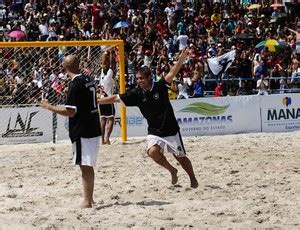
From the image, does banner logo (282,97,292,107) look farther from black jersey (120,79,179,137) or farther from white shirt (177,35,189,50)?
black jersey (120,79,179,137)

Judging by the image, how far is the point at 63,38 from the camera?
78.2 ft

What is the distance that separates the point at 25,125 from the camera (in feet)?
50.4

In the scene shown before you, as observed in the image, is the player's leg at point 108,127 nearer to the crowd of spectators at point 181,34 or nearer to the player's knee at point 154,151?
the crowd of spectators at point 181,34

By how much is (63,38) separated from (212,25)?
572 cm

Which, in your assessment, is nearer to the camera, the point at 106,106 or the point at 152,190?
the point at 152,190

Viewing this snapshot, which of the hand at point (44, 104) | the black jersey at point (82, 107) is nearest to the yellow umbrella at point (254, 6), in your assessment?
the black jersey at point (82, 107)

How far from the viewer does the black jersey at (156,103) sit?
9148 mm

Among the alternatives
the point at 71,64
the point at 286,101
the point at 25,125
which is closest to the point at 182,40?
the point at 286,101

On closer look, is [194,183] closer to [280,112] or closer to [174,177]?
[174,177]

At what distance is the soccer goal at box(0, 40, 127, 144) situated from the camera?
15.2 m

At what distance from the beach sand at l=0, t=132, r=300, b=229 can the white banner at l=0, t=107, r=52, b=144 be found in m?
1.00

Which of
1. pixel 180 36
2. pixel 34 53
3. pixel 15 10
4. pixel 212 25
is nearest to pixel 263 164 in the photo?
pixel 34 53

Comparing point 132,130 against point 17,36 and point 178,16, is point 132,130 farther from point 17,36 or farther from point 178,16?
point 178,16

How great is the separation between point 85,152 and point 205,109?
8.61 m
